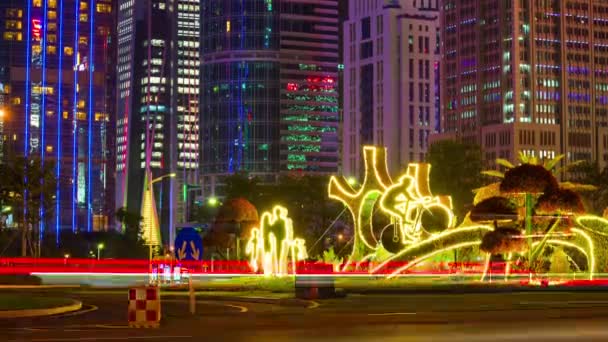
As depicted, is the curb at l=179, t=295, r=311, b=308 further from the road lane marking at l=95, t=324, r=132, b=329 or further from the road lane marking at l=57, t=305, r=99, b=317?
the road lane marking at l=95, t=324, r=132, b=329

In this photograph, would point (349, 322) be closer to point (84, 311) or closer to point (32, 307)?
point (84, 311)

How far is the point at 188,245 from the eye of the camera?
105 ft

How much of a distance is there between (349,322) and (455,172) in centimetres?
13059

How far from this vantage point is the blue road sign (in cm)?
3192

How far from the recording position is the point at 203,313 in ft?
104

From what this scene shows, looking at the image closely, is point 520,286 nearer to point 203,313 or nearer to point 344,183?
point 203,313

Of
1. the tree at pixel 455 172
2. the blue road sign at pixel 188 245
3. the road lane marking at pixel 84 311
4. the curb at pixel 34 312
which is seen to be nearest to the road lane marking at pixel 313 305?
the blue road sign at pixel 188 245

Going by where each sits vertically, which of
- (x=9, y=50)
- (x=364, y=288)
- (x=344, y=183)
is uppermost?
(x=9, y=50)

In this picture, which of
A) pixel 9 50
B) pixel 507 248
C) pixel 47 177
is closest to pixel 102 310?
pixel 507 248

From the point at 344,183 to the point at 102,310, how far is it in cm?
4213

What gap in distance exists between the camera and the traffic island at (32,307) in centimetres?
3041

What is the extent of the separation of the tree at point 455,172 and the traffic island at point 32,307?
121 metres

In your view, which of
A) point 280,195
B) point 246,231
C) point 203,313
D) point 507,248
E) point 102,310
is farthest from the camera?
point 280,195

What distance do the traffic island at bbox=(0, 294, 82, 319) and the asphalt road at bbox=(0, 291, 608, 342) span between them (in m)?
0.59
